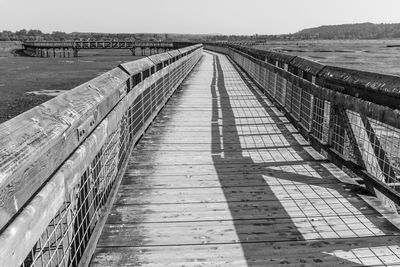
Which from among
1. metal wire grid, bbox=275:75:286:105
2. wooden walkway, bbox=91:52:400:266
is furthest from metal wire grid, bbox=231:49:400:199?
metal wire grid, bbox=275:75:286:105

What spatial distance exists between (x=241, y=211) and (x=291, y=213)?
0.43 metres

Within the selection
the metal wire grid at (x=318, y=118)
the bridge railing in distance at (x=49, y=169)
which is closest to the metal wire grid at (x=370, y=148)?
the metal wire grid at (x=318, y=118)

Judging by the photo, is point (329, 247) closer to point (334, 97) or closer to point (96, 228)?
point (96, 228)

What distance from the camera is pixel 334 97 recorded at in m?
5.15

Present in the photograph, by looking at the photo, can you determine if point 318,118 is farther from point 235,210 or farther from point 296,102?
point 235,210

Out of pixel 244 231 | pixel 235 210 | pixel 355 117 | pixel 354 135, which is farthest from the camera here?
pixel 355 117

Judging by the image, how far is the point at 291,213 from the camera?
4.02 meters

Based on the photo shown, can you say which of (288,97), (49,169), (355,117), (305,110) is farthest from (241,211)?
(288,97)

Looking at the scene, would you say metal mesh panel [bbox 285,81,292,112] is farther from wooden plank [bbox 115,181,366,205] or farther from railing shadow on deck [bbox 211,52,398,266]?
wooden plank [bbox 115,181,366,205]

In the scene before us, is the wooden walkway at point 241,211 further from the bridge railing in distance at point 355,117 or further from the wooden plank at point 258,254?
the bridge railing in distance at point 355,117

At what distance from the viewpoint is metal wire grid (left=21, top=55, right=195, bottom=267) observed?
7.84ft

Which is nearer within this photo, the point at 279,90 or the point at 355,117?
the point at 355,117

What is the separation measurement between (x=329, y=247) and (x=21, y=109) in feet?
78.9

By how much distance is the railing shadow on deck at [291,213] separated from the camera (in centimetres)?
337
